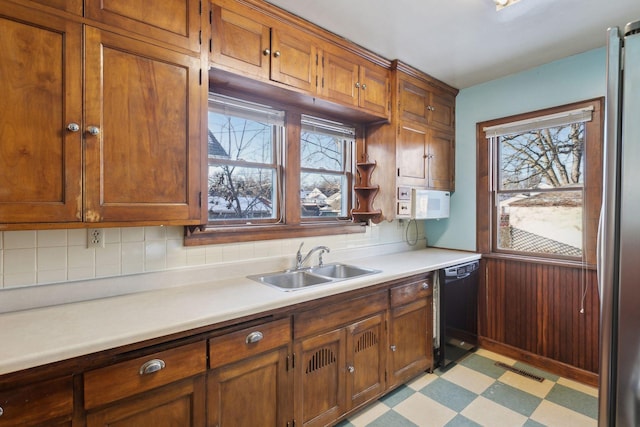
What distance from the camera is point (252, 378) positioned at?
1.54 meters

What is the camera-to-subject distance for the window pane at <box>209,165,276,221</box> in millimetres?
2115

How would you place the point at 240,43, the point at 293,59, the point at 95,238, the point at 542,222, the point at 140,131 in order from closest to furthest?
the point at 140,131
the point at 95,238
the point at 240,43
the point at 293,59
the point at 542,222

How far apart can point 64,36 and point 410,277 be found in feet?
7.80

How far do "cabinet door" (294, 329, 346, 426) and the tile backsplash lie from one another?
0.75 metres

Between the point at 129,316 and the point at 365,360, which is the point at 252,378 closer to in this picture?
the point at 129,316

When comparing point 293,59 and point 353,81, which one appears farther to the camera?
point 353,81

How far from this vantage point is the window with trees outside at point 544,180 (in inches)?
98.7

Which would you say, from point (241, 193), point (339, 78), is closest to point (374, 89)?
point (339, 78)

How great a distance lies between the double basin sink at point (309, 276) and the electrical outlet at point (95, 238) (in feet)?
2.84

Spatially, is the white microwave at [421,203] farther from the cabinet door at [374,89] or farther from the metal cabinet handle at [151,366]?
the metal cabinet handle at [151,366]

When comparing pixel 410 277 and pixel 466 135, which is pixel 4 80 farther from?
pixel 466 135

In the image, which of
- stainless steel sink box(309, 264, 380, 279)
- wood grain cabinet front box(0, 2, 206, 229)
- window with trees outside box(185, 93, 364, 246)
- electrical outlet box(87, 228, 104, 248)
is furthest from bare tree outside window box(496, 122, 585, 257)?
electrical outlet box(87, 228, 104, 248)

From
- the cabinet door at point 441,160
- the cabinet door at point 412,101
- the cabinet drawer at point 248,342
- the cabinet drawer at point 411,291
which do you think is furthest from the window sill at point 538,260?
the cabinet drawer at point 248,342

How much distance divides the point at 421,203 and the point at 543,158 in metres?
1.14
